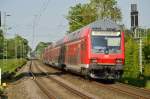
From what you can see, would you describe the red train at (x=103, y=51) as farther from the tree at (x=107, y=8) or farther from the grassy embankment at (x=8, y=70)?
the tree at (x=107, y=8)

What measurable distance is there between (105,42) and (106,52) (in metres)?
0.62

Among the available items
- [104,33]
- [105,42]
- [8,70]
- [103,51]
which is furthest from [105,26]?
[8,70]

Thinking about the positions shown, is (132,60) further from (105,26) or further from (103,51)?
(103,51)

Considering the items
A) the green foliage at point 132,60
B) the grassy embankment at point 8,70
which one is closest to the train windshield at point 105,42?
the grassy embankment at point 8,70

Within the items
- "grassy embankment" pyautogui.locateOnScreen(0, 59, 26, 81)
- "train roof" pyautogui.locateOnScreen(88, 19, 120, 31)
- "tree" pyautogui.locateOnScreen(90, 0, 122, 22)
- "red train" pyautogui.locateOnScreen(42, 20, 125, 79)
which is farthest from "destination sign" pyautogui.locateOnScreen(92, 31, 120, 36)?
"tree" pyautogui.locateOnScreen(90, 0, 122, 22)

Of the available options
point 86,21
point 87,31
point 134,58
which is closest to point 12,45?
point 86,21

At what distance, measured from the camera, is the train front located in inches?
1057

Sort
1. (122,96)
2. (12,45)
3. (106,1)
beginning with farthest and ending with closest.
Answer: (12,45)
(106,1)
(122,96)

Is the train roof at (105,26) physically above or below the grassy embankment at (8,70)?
above

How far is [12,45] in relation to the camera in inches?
5763

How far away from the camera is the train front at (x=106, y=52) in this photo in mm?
26859

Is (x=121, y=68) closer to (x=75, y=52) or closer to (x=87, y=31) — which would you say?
(x=87, y=31)

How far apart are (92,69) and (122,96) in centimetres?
742

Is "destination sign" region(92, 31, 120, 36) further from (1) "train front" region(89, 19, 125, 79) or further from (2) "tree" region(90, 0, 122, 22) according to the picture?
(2) "tree" region(90, 0, 122, 22)
